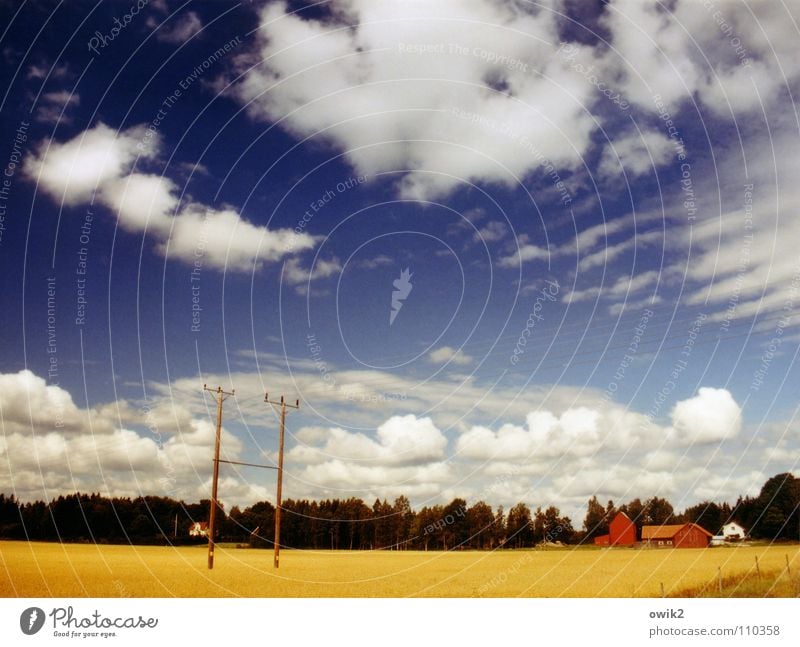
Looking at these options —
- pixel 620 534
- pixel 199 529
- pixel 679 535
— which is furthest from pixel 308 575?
pixel 620 534

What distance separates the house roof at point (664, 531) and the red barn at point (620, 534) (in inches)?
57.5

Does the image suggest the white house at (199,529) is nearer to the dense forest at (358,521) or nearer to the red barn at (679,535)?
the dense forest at (358,521)

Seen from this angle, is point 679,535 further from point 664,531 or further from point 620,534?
point 620,534

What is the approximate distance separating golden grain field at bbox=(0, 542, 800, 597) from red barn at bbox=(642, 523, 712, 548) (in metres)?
5.15

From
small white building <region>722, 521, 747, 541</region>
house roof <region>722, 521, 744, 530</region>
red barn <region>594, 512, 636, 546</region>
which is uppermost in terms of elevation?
house roof <region>722, 521, 744, 530</region>

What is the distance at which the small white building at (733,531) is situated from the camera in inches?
1098

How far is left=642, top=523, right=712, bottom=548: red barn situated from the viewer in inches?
1430

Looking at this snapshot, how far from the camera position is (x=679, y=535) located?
3594 cm

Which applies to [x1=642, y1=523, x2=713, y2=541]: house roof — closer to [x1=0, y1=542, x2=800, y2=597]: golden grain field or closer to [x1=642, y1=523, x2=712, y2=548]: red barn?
[x1=642, y1=523, x2=712, y2=548]: red barn

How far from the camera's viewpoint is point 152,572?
23.2 metres

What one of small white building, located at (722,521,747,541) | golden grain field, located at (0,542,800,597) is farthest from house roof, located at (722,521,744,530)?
golden grain field, located at (0,542,800,597)

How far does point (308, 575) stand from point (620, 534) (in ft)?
80.7
